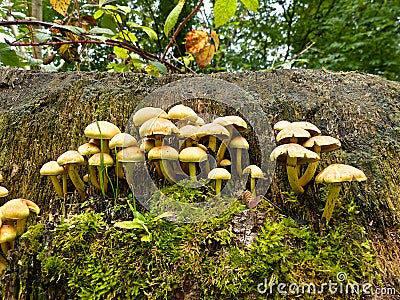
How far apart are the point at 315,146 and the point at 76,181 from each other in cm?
162

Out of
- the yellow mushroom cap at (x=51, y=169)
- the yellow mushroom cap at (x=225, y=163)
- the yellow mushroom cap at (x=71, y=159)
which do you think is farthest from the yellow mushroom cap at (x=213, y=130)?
the yellow mushroom cap at (x=51, y=169)

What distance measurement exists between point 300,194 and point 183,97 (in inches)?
48.0

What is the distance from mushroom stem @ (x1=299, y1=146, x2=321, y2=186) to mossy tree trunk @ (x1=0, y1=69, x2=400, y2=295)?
0.10m

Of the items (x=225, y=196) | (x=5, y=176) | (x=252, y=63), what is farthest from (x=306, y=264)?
(x=252, y=63)

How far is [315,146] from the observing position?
6.44 feet

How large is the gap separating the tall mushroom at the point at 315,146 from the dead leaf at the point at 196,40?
5.52ft

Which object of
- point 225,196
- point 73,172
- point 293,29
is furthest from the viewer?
point 293,29

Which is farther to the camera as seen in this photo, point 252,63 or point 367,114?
point 252,63

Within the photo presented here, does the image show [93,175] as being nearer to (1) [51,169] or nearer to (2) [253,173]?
(1) [51,169]

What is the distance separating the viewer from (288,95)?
2.55 meters

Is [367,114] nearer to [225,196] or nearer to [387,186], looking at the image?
[387,186]

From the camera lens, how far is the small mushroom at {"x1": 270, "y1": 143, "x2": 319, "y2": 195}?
177 centimetres

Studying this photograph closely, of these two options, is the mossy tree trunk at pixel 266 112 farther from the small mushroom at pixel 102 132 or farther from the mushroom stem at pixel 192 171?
the mushroom stem at pixel 192 171

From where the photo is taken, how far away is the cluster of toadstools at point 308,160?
172 cm
